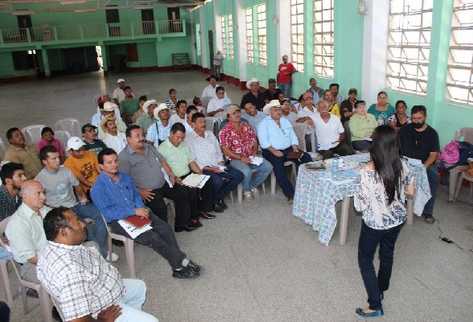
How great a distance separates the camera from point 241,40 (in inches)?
651

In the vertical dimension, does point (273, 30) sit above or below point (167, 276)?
above

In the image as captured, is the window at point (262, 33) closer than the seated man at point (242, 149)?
No

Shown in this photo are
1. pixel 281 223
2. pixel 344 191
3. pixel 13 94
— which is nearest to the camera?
pixel 344 191

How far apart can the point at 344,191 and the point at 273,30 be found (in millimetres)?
9298

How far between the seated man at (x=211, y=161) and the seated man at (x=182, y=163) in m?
0.16

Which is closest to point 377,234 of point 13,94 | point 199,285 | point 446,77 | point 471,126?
point 199,285

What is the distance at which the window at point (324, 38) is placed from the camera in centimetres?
920

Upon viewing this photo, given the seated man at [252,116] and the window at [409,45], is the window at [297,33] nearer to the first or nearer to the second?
the window at [409,45]

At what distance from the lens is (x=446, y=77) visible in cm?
588

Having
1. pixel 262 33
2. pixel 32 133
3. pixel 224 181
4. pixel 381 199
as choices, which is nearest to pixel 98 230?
pixel 224 181

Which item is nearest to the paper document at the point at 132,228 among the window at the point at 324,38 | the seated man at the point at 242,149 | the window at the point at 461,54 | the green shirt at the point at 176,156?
the green shirt at the point at 176,156

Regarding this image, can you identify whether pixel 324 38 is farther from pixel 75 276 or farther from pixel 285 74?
pixel 75 276

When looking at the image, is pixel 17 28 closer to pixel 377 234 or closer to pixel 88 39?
pixel 88 39

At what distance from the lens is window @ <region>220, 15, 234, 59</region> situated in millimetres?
19095
